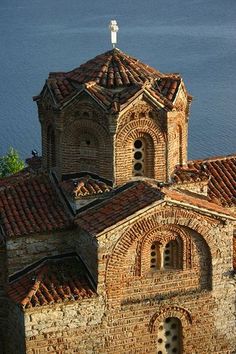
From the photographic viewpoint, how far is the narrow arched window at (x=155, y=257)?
44.8 ft

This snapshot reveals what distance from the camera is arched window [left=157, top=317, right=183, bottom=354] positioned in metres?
14.0

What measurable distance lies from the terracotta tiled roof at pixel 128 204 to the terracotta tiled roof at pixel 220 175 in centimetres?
159

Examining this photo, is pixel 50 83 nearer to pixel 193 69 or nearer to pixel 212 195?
pixel 212 195

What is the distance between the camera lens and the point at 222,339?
14.4 meters

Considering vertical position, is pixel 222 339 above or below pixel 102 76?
below

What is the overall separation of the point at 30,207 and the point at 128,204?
89.6 inches

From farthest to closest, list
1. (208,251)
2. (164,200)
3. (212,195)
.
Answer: (212,195), (208,251), (164,200)

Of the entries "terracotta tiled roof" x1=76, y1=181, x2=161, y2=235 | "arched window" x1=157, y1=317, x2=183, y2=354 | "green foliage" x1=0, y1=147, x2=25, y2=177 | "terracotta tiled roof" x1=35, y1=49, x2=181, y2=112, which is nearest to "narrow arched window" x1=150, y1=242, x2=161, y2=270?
"terracotta tiled roof" x1=76, y1=181, x2=161, y2=235

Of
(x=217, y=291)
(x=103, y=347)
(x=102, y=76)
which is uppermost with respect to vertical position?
(x=102, y=76)

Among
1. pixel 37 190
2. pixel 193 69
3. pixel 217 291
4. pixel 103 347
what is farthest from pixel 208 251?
pixel 193 69

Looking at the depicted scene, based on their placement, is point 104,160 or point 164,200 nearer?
point 164,200

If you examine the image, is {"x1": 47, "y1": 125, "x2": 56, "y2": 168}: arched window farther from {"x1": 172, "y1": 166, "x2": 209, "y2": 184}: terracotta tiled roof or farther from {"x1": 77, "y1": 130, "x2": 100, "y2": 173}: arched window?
{"x1": 172, "y1": 166, "x2": 209, "y2": 184}: terracotta tiled roof

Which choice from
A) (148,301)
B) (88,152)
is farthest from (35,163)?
(148,301)

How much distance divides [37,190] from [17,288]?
247 centimetres
